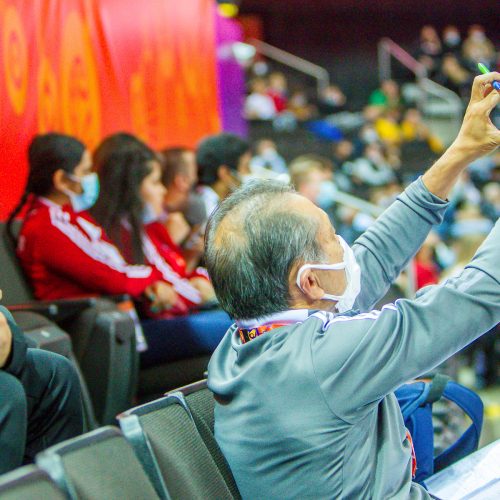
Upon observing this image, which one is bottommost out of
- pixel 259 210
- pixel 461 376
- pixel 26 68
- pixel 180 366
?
pixel 461 376

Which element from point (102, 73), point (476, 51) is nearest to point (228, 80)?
point (102, 73)

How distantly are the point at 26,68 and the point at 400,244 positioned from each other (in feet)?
5.08

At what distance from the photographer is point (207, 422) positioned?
4.86 feet

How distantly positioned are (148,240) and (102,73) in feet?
2.89

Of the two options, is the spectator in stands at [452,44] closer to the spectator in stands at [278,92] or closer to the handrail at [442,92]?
the handrail at [442,92]

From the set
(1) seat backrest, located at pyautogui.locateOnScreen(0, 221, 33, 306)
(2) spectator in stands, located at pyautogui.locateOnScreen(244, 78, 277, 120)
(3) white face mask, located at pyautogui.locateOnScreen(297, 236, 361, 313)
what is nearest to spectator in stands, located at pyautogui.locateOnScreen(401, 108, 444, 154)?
(2) spectator in stands, located at pyautogui.locateOnScreen(244, 78, 277, 120)

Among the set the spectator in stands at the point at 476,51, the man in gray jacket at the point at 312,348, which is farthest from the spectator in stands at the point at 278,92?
the man in gray jacket at the point at 312,348

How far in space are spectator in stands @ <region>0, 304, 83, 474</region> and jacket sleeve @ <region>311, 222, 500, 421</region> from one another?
517 millimetres

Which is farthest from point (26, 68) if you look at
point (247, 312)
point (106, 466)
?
point (106, 466)

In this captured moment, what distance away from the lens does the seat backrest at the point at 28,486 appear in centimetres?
98

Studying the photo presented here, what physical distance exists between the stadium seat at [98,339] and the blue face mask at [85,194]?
1.01ft

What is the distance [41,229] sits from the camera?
8.29 feet

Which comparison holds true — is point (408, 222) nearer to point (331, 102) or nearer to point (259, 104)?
point (259, 104)

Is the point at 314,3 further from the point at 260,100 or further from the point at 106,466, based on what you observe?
the point at 106,466
